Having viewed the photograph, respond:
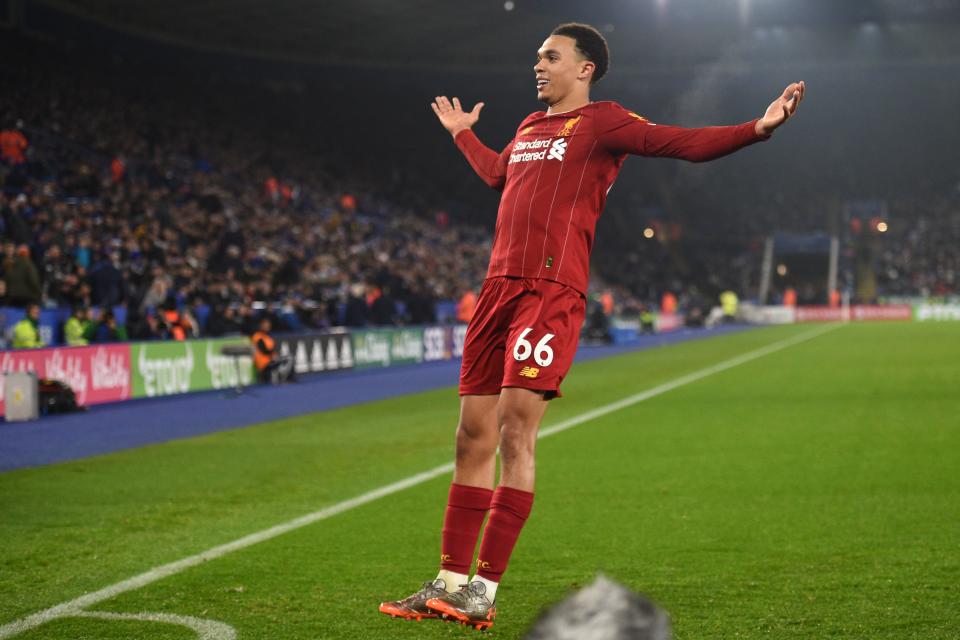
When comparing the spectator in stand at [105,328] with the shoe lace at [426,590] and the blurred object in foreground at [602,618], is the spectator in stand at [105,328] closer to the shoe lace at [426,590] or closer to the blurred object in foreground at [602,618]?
the shoe lace at [426,590]

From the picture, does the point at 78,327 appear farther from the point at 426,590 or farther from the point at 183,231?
the point at 426,590

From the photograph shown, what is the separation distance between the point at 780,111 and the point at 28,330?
15.3 m

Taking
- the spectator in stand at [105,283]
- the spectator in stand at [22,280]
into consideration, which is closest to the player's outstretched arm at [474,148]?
the spectator in stand at [22,280]

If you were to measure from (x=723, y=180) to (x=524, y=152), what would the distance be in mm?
75952

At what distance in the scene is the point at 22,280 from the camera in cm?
1803

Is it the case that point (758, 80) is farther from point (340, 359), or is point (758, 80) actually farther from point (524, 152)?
point (524, 152)

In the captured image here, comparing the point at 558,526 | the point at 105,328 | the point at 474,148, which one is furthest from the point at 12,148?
the point at 474,148

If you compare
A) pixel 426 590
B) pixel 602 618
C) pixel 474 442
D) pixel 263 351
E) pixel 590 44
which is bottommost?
pixel 426 590

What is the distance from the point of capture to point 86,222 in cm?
2373

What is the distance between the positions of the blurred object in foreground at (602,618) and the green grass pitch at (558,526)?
10.1 feet

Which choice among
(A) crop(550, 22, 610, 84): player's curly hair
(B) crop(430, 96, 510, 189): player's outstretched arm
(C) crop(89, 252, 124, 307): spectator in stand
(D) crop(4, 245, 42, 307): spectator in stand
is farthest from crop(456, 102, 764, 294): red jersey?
(C) crop(89, 252, 124, 307): spectator in stand

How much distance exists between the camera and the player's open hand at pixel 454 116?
5426 mm

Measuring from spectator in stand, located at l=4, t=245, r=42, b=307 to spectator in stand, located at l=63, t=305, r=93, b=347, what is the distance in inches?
25.7

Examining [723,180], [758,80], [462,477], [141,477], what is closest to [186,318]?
[141,477]
